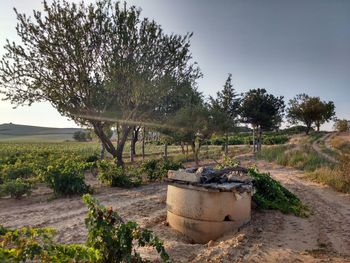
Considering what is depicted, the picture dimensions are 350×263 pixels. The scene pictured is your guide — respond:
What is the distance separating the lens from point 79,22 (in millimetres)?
14461

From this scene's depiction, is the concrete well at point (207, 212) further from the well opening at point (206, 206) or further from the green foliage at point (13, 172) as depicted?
the green foliage at point (13, 172)

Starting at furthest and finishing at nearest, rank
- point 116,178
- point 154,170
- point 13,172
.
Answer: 1. point 154,170
2. point 13,172
3. point 116,178

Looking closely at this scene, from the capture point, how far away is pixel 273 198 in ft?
28.9

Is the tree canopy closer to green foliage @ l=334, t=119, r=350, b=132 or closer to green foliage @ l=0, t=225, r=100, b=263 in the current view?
green foliage @ l=334, t=119, r=350, b=132

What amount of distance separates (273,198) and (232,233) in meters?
2.80

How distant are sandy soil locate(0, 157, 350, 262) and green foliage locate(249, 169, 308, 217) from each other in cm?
29

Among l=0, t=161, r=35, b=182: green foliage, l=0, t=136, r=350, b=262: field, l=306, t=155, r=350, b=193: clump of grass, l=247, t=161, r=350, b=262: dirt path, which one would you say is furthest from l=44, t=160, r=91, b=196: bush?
l=306, t=155, r=350, b=193: clump of grass

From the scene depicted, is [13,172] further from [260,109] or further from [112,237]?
[260,109]

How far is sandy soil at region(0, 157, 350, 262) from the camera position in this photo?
509cm

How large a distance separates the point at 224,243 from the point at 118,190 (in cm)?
697

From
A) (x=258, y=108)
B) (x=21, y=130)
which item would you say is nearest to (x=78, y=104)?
(x=258, y=108)

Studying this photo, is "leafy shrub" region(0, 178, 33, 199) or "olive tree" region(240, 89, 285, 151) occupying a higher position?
"olive tree" region(240, 89, 285, 151)

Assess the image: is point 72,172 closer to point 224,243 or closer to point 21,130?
point 224,243

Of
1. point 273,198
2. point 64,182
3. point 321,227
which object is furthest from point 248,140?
point 321,227
